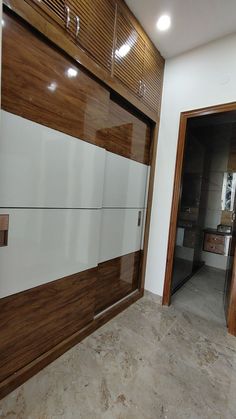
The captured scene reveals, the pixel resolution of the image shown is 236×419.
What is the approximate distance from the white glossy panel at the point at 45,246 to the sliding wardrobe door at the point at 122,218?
24 centimetres

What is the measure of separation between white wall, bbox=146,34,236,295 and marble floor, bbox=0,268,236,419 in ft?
1.95

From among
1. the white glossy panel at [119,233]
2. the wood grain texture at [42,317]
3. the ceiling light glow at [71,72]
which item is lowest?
the wood grain texture at [42,317]

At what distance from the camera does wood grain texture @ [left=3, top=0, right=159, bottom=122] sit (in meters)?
1.04

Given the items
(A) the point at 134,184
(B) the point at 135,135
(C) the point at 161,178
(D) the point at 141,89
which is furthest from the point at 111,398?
(D) the point at 141,89

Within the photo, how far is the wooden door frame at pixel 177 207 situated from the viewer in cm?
200

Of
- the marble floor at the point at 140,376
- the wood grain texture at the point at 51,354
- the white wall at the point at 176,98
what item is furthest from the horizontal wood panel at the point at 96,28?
the marble floor at the point at 140,376

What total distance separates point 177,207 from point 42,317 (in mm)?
1636

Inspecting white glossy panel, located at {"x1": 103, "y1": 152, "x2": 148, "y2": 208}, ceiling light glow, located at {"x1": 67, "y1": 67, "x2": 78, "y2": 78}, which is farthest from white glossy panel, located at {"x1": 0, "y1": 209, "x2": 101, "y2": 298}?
ceiling light glow, located at {"x1": 67, "y1": 67, "x2": 78, "y2": 78}

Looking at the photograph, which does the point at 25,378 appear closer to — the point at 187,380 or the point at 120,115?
the point at 187,380

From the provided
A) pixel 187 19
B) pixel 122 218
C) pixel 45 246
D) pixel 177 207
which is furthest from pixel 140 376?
pixel 187 19

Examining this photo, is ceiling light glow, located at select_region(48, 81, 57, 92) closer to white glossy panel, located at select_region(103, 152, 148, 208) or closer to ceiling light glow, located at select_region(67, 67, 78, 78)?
ceiling light glow, located at select_region(67, 67, 78, 78)

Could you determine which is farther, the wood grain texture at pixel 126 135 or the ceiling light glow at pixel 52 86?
the wood grain texture at pixel 126 135

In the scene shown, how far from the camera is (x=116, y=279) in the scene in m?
2.15

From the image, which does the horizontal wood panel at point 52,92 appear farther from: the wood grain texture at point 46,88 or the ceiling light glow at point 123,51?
the ceiling light glow at point 123,51
